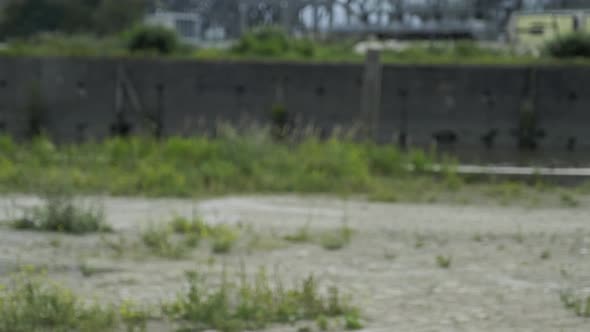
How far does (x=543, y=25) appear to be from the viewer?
20703 mm

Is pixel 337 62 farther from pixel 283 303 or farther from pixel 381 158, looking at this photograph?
pixel 283 303

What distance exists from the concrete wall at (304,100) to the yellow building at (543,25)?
4.26ft

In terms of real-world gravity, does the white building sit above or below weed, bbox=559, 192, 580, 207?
above

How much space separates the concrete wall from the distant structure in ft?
4.49

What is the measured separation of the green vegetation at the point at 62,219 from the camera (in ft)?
33.2

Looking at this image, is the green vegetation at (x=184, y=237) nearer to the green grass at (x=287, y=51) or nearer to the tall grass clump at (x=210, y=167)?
the tall grass clump at (x=210, y=167)

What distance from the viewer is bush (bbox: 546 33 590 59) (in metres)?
25.4

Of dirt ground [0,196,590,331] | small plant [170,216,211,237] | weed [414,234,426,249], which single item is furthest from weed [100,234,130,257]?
weed [414,234,426,249]

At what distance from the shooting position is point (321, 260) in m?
8.99

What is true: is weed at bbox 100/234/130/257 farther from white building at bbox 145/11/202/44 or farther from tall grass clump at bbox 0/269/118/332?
white building at bbox 145/11/202/44

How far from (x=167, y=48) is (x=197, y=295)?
957 inches

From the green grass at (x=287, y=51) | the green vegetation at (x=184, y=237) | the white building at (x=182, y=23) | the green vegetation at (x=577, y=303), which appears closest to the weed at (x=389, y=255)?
the green vegetation at (x=184, y=237)

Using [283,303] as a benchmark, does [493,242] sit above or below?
below

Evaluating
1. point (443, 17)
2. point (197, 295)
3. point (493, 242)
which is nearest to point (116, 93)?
point (443, 17)
